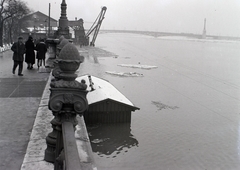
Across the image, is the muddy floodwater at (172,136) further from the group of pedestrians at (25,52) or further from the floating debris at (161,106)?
the group of pedestrians at (25,52)

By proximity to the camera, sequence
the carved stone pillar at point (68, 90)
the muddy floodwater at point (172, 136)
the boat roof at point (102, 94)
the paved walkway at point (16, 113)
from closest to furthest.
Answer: the carved stone pillar at point (68, 90) → the paved walkway at point (16, 113) → the muddy floodwater at point (172, 136) → the boat roof at point (102, 94)

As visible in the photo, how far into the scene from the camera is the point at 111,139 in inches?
459

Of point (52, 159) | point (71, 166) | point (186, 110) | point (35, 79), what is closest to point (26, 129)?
point (52, 159)

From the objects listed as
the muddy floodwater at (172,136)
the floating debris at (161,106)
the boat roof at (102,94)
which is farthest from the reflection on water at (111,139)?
the floating debris at (161,106)

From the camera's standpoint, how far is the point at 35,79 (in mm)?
12578

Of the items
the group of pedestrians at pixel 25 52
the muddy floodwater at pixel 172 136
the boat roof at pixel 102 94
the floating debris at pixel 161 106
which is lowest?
the muddy floodwater at pixel 172 136

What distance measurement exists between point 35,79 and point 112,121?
125 inches

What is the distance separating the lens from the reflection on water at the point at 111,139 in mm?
10703

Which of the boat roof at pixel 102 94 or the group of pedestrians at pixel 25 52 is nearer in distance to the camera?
the boat roof at pixel 102 94

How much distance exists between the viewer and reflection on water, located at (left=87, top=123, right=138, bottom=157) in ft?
35.1

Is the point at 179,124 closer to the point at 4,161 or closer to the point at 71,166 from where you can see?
the point at 4,161

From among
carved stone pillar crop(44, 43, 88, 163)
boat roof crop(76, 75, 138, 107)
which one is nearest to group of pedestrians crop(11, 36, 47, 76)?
boat roof crop(76, 75, 138, 107)

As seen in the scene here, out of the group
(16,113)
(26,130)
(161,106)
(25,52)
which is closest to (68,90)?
(26,130)

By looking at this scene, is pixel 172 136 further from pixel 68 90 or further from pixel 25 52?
pixel 68 90
